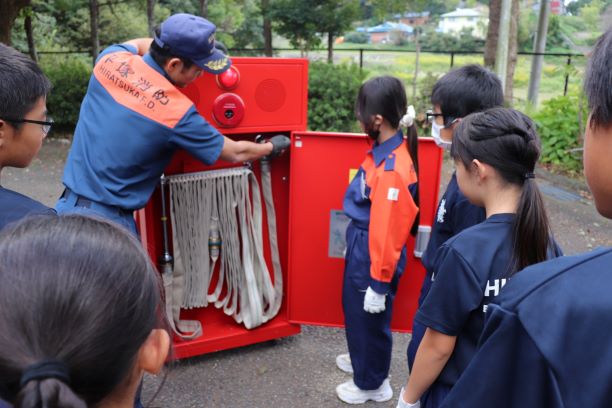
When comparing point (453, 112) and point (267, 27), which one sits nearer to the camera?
point (453, 112)

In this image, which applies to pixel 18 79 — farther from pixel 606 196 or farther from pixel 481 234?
pixel 606 196

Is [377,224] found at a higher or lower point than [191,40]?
lower

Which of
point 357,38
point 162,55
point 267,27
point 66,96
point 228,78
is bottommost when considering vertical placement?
point 66,96

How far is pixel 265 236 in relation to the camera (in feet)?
10.8

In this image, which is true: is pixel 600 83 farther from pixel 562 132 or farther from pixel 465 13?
pixel 465 13

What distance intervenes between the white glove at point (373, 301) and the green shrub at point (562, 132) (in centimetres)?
554

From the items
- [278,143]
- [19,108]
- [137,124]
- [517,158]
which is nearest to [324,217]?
[278,143]

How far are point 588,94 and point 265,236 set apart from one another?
2580mm

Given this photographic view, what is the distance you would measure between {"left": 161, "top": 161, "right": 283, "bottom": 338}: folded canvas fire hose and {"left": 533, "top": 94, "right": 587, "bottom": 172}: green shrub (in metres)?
5.33

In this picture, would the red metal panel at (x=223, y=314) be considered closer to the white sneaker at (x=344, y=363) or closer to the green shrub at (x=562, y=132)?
the white sneaker at (x=344, y=363)

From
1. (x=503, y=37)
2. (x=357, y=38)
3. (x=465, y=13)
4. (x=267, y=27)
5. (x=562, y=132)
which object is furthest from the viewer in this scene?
(x=465, y=13)

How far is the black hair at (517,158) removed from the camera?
5.16ft

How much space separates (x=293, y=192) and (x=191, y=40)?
105 centimetres

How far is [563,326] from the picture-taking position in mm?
726
